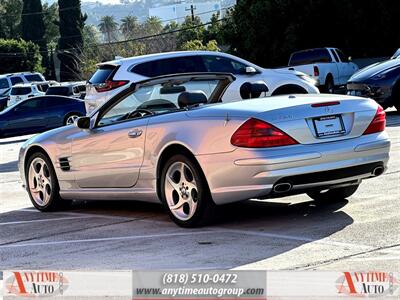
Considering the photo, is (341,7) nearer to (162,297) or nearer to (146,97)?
(146,97)

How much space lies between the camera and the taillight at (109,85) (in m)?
15.7

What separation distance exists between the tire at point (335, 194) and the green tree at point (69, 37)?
70.0 metres

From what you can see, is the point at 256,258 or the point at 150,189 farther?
the point at 150,189

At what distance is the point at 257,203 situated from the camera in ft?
30.3

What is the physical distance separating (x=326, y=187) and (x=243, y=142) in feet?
2.93

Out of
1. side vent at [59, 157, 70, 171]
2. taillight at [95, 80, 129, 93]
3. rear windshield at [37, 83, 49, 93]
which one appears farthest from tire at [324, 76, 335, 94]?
side vent at [59, 157, 70, 171]

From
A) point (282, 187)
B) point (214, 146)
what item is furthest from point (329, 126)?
point (214, 146)

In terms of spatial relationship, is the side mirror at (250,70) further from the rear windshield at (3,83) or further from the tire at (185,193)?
the rear windshield at (3,83)

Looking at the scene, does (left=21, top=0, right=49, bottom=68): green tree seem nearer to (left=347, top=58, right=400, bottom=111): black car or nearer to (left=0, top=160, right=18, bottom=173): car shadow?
(left=347, top=58, right=400, bottom=111): black car

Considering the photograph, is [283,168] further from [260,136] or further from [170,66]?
[170,66]

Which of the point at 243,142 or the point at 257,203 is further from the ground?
the point at 243,142

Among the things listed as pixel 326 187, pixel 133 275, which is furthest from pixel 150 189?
pixel 133 275

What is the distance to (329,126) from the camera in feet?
25.0

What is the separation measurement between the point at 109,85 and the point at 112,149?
7.19 metres
